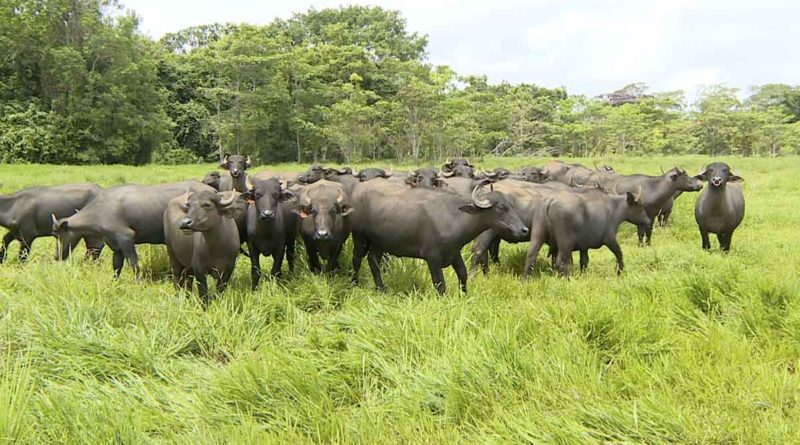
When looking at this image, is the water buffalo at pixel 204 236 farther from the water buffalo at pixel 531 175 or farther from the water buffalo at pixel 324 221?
the water buffalo at pixel 531 175

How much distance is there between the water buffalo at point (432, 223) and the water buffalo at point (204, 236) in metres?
1.69

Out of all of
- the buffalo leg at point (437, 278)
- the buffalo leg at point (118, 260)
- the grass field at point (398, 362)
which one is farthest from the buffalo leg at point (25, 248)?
the buffalo leg at point (437, 278)

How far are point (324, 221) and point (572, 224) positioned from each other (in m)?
3.49

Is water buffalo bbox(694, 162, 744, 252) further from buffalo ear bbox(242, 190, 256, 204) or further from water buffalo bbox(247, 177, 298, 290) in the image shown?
buffalo ear bbox(242, 190, 256, 204)

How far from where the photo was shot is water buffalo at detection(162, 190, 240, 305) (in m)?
5.46

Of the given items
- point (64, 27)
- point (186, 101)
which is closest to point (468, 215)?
point (64, 27)

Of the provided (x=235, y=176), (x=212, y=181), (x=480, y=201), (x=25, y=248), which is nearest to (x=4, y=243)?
(x=25, y=248)

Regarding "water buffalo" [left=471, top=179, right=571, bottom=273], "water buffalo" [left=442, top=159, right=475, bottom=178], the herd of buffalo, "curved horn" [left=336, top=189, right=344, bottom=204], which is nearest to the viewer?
the herd of buffalo

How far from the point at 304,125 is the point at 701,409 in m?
36.8

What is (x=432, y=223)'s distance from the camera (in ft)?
20.8

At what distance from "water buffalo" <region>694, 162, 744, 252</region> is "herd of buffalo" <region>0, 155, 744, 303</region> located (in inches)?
0.7

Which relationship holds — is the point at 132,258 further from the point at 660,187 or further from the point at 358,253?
the point at 660,187

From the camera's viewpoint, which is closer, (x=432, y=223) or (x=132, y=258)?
(x=432, y=223)

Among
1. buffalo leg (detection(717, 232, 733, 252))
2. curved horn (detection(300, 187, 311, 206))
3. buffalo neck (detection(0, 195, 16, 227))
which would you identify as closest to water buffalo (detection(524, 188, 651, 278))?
buffalo leg (detection(717, 232, 733, 252))
